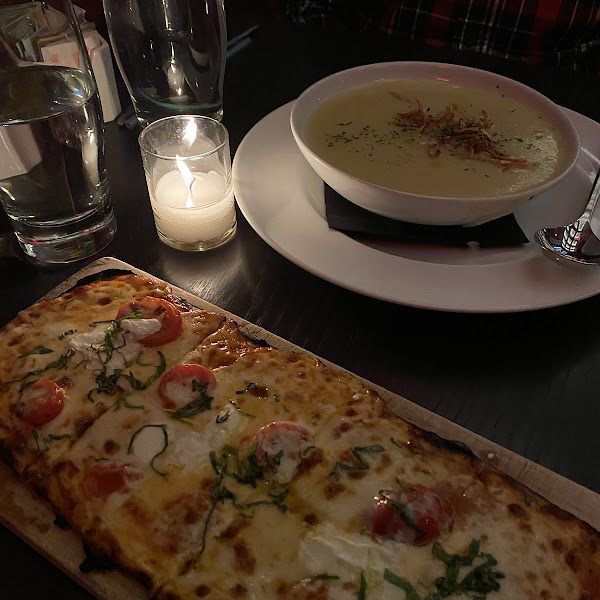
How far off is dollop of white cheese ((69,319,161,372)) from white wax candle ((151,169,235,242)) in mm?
415

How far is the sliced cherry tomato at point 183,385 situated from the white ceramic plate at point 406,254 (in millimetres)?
371

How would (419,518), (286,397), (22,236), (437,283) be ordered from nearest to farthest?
(419,518)
(286,397)
(437,283)
(22,236)

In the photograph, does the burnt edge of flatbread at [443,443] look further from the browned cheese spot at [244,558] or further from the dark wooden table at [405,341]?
the browned cheese spot at [244,558]

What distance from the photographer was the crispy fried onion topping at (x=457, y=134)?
1.70m

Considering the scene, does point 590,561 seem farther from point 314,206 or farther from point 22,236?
point 22,236

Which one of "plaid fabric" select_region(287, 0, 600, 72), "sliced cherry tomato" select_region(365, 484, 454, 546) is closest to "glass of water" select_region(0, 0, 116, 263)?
"sliced cherry tomato" select_region(365, 484, 454, 546)

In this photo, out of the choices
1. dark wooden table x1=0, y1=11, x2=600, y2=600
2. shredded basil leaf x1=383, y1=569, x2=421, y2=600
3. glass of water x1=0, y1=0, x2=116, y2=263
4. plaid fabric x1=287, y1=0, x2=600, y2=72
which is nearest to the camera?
shredded basil leaf x1=383, y1=569, x2=421, y2=600

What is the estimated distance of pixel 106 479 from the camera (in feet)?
3.35

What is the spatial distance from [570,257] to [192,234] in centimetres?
91

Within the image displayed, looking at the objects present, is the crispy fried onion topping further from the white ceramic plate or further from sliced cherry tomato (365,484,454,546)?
sliced cherry tomato (365,484,454,546)

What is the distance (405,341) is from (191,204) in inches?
25.5

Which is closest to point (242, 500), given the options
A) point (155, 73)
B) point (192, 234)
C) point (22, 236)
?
point (192, 234)

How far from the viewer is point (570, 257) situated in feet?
4.64

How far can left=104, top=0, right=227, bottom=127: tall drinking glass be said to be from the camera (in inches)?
73.9
